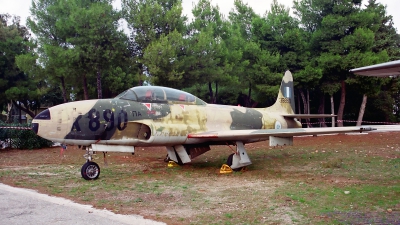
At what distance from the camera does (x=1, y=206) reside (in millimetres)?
6676

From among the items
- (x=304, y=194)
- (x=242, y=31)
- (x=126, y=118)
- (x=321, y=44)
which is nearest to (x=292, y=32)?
(x=321, y=44)

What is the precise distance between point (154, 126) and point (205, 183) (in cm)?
257

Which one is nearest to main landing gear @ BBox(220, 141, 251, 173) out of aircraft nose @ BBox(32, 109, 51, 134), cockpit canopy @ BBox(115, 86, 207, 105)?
cockpit canopy @ BBox(115, 86, 207, 105)

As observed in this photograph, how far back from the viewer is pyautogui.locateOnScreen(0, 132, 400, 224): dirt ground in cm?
598

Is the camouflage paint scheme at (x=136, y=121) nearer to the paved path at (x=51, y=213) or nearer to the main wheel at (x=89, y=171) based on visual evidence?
the main wheel at (x=89, y=171)

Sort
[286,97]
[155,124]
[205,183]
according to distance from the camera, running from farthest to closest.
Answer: [286,97] < [155,124] < [205,183]

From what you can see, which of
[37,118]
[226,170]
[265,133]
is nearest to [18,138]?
[37,118]

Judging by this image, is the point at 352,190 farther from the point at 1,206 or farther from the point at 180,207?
the point at 1,206

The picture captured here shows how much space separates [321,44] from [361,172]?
17.5m

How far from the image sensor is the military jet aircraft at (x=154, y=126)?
9.59 metres

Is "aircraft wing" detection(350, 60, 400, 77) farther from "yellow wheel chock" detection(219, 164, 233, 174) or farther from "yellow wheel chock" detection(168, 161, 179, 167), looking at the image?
"yellow wheel chock" detection(168, 161, 179, 167)

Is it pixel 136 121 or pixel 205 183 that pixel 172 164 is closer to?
pixel 136 121

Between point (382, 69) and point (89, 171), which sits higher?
point (382, 69)

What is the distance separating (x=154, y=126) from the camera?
1073 cm
